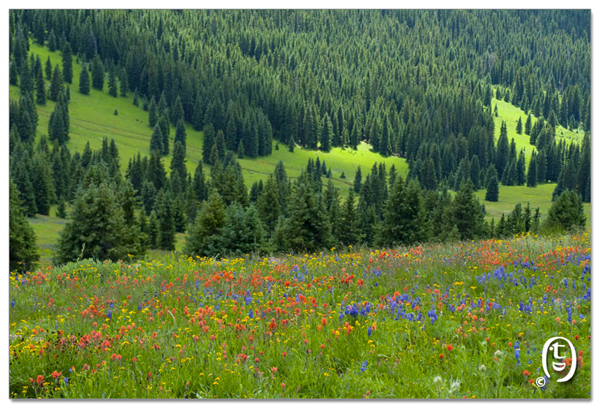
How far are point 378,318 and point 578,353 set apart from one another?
2.19 m

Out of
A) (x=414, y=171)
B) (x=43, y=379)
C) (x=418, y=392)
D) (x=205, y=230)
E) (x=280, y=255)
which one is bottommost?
(x=414, y=171)

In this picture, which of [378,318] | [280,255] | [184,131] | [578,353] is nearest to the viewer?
[578,353]

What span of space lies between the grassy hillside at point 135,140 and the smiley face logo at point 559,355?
137800 millimetres

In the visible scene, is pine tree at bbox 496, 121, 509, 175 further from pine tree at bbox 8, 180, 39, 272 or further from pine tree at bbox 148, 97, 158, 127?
pine tree at bbox 148, 97, 158, 127

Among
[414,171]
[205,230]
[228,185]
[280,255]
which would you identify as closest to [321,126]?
[414,171]

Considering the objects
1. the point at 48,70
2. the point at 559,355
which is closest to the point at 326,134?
the point at 48,70

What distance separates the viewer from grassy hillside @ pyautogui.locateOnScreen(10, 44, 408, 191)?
154m

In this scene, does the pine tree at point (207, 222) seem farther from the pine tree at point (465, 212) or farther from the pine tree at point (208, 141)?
the pine tree at point (208, 141)

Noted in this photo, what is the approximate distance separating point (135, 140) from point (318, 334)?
560ft

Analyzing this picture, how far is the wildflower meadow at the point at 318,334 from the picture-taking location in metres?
4.82

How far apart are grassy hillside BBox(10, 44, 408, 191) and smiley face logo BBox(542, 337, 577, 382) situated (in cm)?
13780

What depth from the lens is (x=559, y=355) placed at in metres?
5.02

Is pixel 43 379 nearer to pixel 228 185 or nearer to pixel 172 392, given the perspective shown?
pixel 172 392

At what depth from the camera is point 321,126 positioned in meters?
189
